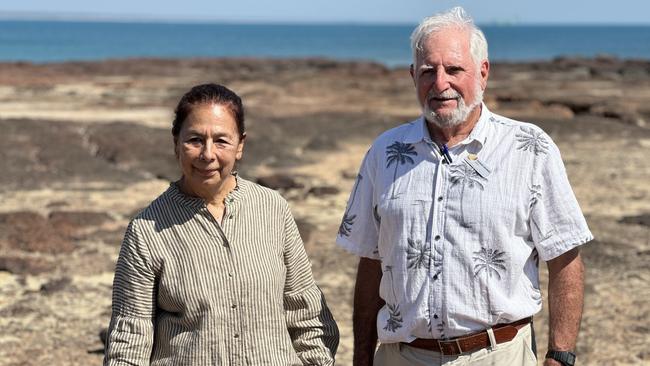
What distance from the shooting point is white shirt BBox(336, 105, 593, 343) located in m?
3.08

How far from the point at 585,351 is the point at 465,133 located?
4.27 metres

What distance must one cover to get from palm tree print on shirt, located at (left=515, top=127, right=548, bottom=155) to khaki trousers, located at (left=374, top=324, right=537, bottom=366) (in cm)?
55

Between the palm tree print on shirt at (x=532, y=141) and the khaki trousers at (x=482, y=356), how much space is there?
1.81ft

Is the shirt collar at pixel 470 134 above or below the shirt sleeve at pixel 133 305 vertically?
above

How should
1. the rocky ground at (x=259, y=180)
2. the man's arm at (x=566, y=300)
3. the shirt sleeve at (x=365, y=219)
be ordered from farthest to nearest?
1. the rocky ground at (x=259, y=180)
2. the shirt sleeve at (x=365, y=219)
3. the man's arm at (x=566, y=300)

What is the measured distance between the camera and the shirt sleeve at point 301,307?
315 cm

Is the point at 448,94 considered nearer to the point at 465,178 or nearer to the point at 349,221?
the point at 465,178

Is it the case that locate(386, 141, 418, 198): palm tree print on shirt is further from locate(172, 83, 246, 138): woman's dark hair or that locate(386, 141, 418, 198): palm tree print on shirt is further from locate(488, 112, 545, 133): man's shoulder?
locate(172, 83, 246, 138): woman's dark hair

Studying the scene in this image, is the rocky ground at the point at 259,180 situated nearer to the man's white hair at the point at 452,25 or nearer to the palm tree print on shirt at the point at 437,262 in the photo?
the palm tree print on shirt at the point at 437,262

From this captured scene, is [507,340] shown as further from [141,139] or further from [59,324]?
[141,139]

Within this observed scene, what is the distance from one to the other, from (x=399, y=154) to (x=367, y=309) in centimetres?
53

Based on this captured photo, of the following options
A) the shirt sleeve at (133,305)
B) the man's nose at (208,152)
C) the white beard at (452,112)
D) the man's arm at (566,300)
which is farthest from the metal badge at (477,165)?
the shirt sleeve at (133,305)

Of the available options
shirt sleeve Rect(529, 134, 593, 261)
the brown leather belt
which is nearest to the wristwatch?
the brown leather belt

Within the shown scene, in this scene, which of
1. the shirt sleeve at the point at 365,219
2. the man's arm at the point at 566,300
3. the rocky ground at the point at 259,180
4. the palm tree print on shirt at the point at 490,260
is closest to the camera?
the palm tree print on shirt at the point at 490,260
